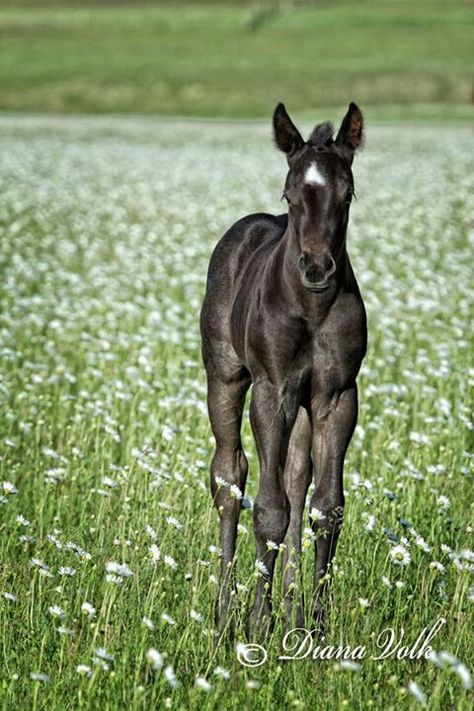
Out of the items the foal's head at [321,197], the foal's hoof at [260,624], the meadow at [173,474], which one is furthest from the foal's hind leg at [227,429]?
the foal's head at [321,197]

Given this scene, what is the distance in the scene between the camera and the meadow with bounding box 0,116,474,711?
4152 mm

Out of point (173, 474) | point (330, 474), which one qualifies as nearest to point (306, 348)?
point (330, 474)

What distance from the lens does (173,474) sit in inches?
248

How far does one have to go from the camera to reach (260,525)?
4.72 meters

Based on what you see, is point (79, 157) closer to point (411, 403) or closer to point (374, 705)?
point (411, 403)

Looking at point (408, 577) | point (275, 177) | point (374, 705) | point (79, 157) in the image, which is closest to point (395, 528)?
point (408, 577)

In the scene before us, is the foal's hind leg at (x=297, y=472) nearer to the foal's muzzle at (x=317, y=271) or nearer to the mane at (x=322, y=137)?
the foal's muzzle at (x=317, y=271)

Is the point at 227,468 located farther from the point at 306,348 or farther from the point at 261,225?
the point at 261,225

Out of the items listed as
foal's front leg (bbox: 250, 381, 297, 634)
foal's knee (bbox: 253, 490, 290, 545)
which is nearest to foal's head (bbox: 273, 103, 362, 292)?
foal's front leg (bbox: 250, 381, 297, 634)

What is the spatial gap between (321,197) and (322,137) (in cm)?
34

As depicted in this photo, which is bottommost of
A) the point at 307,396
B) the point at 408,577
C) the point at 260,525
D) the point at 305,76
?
the point at 408,577

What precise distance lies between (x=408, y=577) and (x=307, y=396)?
1.14 metres

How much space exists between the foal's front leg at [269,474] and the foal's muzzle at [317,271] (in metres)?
0.64

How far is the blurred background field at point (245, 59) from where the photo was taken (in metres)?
54.6
